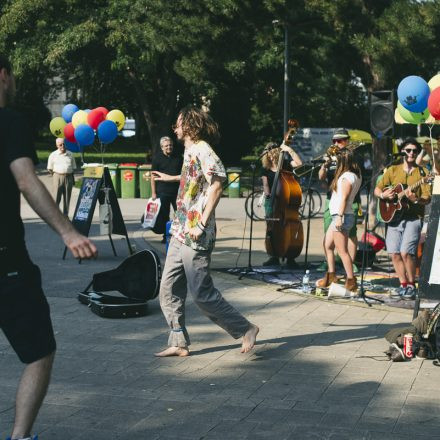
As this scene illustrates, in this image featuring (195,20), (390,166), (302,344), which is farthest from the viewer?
(195,20)

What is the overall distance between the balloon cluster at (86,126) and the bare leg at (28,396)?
8.63m

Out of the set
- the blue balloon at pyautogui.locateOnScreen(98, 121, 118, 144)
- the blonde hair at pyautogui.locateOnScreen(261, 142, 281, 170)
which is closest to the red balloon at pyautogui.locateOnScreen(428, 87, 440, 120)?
the blonde hair at pyautogui.locateOnScreen(261, 142, 281, 170)

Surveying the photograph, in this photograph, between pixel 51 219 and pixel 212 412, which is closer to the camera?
pixel 51 219

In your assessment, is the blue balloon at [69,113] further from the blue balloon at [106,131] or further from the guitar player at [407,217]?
the guitar player at [407,217]

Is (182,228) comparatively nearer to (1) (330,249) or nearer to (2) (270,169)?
(1) (330,249)

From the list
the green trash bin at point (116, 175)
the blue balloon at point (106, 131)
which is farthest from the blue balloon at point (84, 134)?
the green trash bin at point (116, 175)

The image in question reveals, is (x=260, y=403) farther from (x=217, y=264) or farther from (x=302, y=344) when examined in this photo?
(x=217, y=264)

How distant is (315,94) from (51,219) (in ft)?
118

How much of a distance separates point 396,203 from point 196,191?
3307mm

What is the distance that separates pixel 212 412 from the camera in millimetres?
5242

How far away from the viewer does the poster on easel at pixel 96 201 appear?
1202 centimetres

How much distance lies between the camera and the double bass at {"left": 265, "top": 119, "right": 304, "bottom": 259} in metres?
10.7

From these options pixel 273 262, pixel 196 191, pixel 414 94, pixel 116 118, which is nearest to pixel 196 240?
pixel 196 191

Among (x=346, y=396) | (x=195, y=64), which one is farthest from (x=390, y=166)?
(x=195, y=64)
